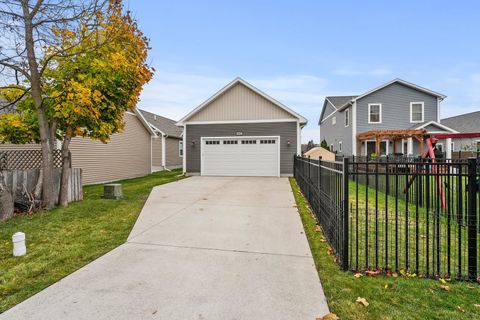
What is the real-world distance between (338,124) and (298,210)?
1951cm

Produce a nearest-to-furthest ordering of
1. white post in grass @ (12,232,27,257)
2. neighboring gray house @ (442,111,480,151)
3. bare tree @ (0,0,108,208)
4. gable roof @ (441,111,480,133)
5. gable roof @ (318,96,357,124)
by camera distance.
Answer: white post in grass @ (12,232,27,257), bare tree @ (0,0,108,208), neighboring gray house @ (442,111,480,151), gable roof @ (318,96,357,124), gable roof @ (441,111,480,133)

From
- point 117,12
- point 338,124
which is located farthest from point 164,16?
point 338,124

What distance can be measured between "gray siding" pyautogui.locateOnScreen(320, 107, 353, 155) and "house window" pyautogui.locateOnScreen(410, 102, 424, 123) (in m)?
4.25

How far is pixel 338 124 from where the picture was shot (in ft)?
77.8

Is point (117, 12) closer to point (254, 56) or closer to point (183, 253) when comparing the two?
point (183, 253)

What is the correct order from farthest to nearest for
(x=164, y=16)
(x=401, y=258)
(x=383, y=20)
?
1. (x=383, y=20)
2. (x=164, y=16)
3. (x=401, y=258)

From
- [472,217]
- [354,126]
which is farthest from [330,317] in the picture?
[354,126]

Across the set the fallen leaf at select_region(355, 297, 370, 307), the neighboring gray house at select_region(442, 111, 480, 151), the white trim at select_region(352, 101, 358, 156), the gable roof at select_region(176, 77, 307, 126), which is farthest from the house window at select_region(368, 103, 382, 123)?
the fallen leaf at select_region(355, 297, 370, 307)

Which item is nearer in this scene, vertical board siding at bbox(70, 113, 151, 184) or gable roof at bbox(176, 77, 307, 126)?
vertical board siding at bbox(70, 113, 151, 184)

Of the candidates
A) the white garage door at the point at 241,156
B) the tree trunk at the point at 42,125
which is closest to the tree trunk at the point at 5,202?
the tree trunk at the point at 42,125

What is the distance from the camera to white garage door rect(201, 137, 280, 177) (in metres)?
14.4

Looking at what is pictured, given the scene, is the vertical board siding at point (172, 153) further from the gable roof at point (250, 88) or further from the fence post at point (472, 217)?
the fence post at point (472, 217)

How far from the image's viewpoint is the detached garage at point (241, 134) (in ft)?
47.0

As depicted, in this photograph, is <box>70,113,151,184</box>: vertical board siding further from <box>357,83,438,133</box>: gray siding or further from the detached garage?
<box>357,83,438,133</box>: gray siding
